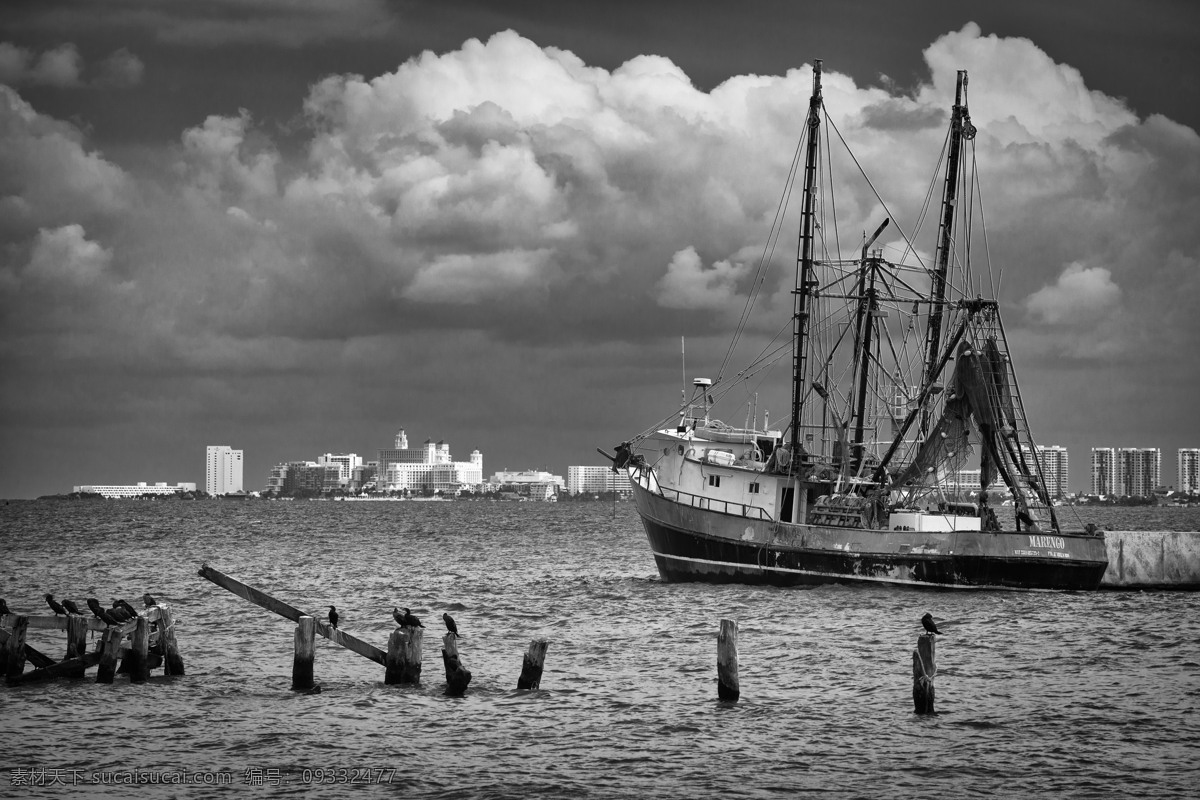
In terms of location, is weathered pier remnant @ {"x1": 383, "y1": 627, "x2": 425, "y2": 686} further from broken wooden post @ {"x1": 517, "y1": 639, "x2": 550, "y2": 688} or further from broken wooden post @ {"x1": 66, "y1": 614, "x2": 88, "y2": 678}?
broken wooden post @ {"x1": 66, "y1": 614, "x2": 88, "y2": 678}

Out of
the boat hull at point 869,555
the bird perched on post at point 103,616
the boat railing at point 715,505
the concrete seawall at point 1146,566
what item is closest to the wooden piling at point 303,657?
the bird perched on post at point 103,616

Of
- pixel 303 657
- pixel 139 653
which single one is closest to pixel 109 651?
pixel 139 653

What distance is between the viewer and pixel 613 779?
20.8m

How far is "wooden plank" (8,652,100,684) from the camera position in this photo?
88.1 ft

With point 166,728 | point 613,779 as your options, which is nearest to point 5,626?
point 166,728

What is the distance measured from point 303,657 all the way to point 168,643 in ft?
11.0

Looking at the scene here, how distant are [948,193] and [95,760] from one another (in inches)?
1759

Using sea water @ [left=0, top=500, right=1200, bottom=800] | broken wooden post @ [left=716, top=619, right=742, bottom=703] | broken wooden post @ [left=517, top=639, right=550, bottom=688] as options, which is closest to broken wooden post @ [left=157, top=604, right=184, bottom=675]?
sea water @ [left=0, top=500, right=1200, bottom=800]

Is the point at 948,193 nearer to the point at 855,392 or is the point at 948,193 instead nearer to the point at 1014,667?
the point at 855,392

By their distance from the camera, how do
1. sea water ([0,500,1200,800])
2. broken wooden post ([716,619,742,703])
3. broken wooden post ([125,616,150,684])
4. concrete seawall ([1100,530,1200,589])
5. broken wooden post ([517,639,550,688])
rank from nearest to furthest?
sea water ([0,500,1200,800])
broken wooden post ([716,619,742,703])
broken wooden post ([125,616,150,684])
broken wooden post ([517,639,550,688])
concrete seawall ([1100,530,1200,589])

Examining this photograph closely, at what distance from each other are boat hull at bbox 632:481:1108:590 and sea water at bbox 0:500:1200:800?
32.6 inches

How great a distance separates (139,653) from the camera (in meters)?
27.0

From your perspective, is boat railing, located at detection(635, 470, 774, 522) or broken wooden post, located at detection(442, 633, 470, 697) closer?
broken wooden post, located at detection(442, 633, 470, 697)

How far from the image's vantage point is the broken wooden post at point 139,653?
27.0m
